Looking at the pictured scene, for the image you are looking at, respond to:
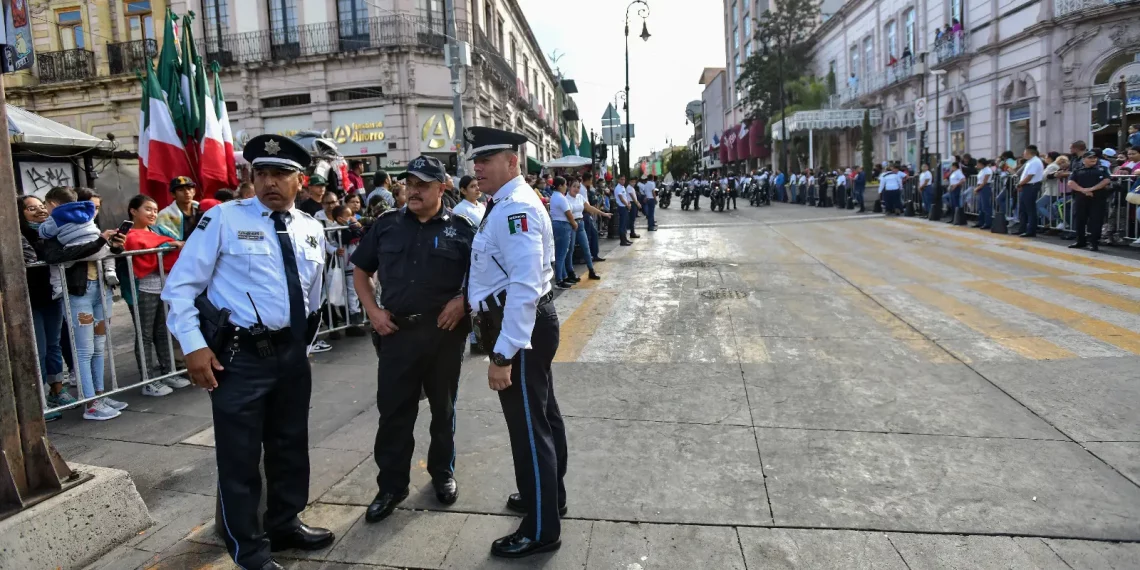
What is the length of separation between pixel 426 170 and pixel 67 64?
30.2 metres

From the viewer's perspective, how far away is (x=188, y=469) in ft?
13.8

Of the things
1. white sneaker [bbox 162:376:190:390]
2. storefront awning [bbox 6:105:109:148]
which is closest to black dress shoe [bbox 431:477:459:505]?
white sneaker [bbox 162:376:190:390]

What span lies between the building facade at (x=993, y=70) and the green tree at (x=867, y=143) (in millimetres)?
593

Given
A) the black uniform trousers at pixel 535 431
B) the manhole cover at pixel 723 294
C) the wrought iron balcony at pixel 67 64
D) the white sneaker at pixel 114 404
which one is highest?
the wrought iron balcony at pixel 67 64

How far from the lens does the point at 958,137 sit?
1151 inches

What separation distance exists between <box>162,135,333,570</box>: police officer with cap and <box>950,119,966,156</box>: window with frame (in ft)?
101

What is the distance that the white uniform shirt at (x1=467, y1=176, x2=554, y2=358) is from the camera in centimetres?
296

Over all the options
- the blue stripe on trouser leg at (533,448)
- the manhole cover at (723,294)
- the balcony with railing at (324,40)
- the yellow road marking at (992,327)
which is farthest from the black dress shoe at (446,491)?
the balcony with railing at (324,40)

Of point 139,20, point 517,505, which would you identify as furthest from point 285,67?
point 517,505

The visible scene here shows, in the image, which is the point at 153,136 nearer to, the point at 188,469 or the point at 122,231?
the point at 122,231

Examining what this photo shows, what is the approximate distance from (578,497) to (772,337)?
3.84 m

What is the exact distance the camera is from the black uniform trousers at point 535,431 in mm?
3104

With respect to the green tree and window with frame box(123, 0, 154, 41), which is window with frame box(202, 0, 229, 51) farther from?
the green tree

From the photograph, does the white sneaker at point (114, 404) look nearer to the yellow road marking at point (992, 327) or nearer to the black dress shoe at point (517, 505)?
the black dress shoe at point (517, 505)
